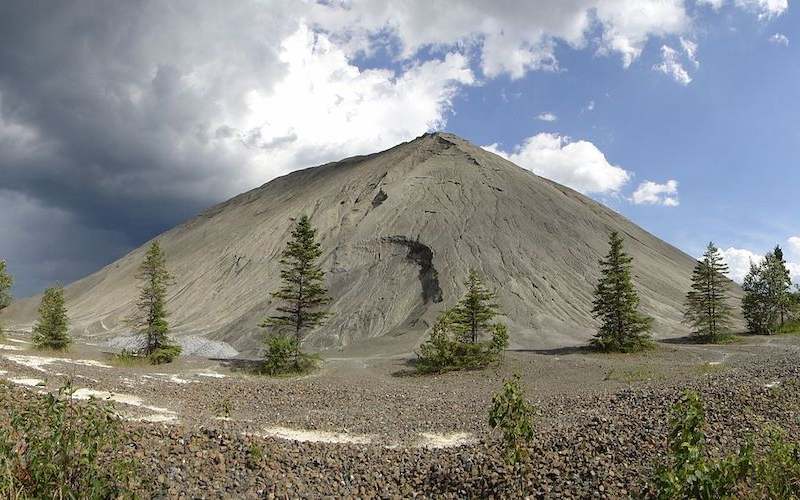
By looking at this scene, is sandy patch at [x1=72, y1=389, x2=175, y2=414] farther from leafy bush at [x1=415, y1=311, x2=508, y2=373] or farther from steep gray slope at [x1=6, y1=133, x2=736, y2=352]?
steep gray slope at [x1=6, y1=133, x2=736, y2=352]

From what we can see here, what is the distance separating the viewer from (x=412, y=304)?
54625mm

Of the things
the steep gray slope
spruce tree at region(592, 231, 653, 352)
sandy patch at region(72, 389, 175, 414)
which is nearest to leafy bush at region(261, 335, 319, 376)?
the steep gray slope

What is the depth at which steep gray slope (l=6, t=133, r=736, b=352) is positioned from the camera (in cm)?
5253

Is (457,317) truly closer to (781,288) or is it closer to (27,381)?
(27,381)

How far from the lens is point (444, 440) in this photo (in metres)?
14.4

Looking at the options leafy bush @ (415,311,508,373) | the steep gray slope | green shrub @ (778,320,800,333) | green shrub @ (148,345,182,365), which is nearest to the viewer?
leafy bush @ (415,311,508,373)

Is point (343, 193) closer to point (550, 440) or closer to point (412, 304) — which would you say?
point (412, 304)

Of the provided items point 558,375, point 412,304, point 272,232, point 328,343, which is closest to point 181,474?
point 558,375

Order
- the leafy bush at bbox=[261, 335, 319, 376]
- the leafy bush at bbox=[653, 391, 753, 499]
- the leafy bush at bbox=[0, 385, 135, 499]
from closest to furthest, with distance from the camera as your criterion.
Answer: the leafy bush at bbox=[653, 391, 753, 499] → the leafy bush at bbox=[0, 385, 135, 499] → the leafy bush at bbox=[261, 335, 319, 376]

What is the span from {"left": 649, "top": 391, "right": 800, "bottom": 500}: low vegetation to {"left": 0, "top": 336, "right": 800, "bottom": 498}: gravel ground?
162 centimetres

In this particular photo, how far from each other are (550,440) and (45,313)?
37.1 meters

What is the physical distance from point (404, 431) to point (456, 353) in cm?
1511

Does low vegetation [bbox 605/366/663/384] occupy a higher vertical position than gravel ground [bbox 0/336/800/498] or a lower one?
higher

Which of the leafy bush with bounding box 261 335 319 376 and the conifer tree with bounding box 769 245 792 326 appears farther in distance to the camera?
the conifer tree with bounding box 769 245 792 326
